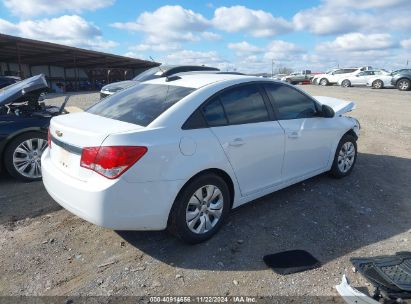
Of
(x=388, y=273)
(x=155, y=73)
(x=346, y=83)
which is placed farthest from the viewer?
(x=346, y=83)

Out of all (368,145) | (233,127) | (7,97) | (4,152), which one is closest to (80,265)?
(233,127)

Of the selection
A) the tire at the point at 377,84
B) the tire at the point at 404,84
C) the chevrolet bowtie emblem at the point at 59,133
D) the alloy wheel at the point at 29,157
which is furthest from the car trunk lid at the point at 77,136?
the tire at the point at 377,84

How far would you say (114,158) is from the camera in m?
2.98

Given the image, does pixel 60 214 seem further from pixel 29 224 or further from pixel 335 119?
pixel 335 119

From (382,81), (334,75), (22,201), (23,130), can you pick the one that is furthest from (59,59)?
(22,201)

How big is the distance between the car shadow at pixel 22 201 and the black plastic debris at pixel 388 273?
3472mm

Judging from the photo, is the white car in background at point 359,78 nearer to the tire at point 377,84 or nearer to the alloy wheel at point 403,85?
the tire at point 377,84

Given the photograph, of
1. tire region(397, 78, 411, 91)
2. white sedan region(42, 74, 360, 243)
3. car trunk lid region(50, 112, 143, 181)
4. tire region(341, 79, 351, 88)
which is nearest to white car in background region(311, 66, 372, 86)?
tire region(341, 79, 351, 88)

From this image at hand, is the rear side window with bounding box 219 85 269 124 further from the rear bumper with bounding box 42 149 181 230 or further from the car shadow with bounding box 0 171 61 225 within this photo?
the car shadow with bounding box 0 171 61 225

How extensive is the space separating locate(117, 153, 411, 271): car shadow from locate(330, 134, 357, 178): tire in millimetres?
135

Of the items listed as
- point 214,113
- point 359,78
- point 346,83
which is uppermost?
point 214,113

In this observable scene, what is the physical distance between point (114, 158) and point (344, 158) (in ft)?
12.2

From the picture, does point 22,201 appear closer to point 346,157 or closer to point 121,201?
point 121,201

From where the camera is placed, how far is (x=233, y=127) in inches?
147
